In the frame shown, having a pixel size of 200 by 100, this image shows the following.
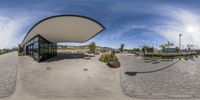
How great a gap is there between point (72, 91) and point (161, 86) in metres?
5.19

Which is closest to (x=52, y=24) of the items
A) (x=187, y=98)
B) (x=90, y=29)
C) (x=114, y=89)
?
(x=90, y=29)

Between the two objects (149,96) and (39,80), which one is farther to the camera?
(39,80)

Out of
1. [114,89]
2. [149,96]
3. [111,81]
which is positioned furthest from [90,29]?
[149,96]

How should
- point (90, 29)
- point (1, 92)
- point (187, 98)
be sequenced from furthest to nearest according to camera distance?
point (90, 29)
point (1, 92)
point (187, 98)

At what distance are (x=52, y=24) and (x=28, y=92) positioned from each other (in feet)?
43.4

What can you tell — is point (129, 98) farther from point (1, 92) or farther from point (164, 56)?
point (164, 56)

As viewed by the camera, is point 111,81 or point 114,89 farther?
point 111,81

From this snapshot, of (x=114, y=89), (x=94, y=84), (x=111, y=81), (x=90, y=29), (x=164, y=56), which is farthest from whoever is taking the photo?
(x=164, y=56)

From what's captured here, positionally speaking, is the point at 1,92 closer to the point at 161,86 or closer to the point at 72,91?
the point at 72,91

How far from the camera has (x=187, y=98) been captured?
8.91 metres

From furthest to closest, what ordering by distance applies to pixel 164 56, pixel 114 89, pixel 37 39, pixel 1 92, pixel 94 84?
pixel 164 56 < pixel 37 39 < pixel 94 84 < pixel 114 89 < pixel 1 92

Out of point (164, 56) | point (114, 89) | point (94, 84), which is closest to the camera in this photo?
point (114, 89)

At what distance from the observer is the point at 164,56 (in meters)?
31.1

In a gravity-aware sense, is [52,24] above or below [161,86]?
above
